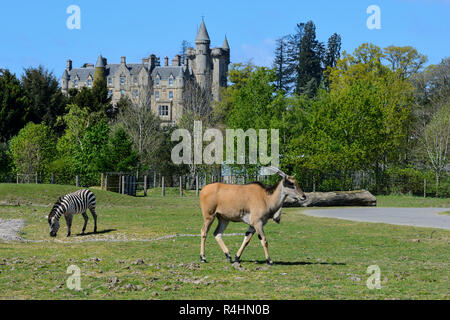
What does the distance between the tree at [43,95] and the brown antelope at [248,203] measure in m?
79.5

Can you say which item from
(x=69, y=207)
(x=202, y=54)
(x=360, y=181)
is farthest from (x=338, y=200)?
(x=202, y=54)

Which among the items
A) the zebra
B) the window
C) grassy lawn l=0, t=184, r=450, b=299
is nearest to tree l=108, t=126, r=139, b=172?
grassy lawn l=0, t=184, r=450, b=299

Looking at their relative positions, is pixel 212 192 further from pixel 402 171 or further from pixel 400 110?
pixel 400 110

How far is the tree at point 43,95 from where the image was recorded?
9194 cm

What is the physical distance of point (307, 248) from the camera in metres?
19.6

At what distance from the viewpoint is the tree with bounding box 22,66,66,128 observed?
302 ft

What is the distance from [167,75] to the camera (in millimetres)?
153500

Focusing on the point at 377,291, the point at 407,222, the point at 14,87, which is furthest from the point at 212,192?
the point at 14,87

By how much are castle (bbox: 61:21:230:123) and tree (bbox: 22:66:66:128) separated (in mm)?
51538

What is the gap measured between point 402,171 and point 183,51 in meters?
123

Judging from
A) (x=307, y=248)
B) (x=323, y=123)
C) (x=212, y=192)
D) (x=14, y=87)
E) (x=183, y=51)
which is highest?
(x=183, y=51)

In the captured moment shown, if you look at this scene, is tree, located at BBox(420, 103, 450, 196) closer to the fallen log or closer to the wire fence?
the wire fence

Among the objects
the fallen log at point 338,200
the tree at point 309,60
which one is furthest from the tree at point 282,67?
the fallen log at point 338,200

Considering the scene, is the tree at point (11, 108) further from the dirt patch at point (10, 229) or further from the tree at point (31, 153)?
the dirt patch at point (10, 229)
